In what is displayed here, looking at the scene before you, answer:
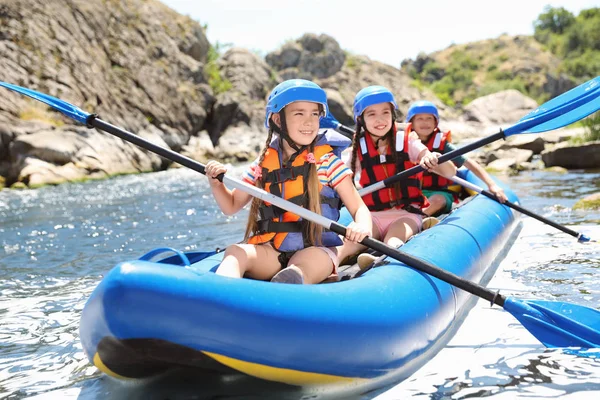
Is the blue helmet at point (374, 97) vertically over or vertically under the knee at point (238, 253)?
over

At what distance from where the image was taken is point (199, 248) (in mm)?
5246

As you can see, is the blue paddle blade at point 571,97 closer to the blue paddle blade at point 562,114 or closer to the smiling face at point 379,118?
the blue paddle blade at point 562,114

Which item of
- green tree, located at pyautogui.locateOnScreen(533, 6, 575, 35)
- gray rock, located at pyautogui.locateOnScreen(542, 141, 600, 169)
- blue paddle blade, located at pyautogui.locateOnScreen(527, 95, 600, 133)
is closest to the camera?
blue paddle blade, located at pyautogui.locateOnScreen(527, 95, 600, 133)

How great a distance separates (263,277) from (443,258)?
2.77ft

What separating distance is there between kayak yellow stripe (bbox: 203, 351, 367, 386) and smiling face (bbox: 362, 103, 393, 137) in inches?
79.2

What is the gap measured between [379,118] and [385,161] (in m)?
0.32

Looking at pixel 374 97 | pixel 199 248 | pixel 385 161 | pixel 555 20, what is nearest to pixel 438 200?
pixel 385 161

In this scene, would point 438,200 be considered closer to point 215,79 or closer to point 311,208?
point 311,208

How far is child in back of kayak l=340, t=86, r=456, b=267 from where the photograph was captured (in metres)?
3.58

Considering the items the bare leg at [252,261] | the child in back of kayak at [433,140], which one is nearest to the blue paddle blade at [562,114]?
the child in back of kayak at [433,140]

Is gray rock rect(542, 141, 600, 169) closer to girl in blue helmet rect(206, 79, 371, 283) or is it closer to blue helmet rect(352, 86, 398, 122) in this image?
blue helmet rect(352, 86, 398, 122)

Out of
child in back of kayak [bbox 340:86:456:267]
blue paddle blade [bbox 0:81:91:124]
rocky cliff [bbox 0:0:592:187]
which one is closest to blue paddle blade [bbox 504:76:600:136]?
child in back of kayak [bbox 340:86:456:267]

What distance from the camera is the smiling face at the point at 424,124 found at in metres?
4.59

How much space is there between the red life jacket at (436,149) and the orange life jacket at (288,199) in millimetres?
2065
